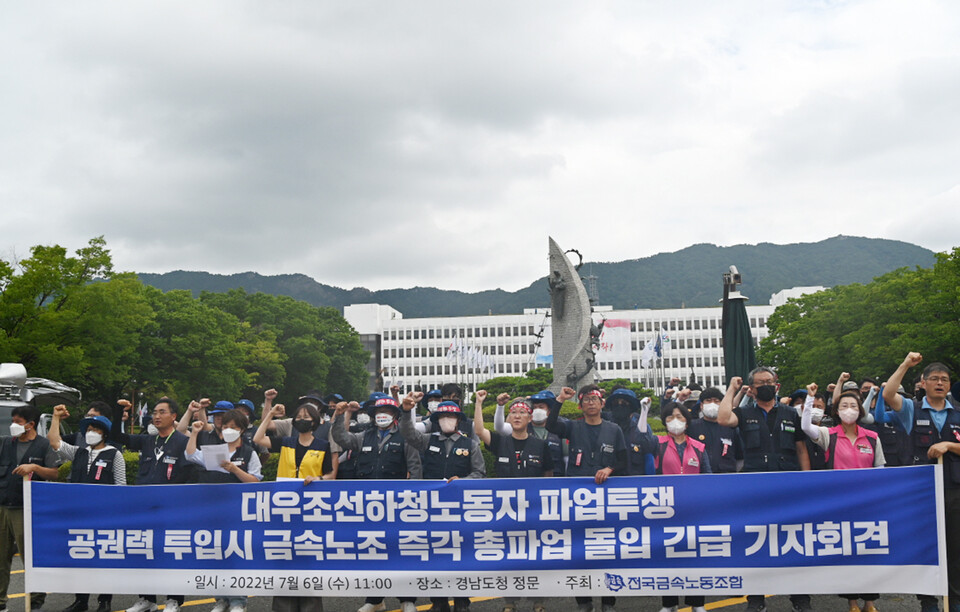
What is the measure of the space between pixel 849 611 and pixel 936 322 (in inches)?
1230

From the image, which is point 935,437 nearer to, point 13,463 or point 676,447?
point 676,447

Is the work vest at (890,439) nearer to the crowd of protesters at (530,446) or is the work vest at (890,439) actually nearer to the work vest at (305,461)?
the crowd of protesters at (530,446)

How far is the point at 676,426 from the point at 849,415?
1.43m

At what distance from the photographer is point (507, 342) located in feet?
360

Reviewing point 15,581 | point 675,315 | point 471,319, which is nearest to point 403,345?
point 471,319

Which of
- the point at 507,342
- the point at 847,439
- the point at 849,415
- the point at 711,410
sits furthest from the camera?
the point at 507,342

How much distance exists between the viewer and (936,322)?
108ft

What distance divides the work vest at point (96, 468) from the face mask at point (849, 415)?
648 centimetres

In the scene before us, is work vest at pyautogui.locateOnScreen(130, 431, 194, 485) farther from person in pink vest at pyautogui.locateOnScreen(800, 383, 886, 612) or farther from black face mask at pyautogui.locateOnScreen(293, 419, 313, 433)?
person in pink vest at pyautogui.locateOnScreen(800, 383, 886, 612)

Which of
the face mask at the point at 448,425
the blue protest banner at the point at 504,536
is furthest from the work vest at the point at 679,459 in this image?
the face mask at the point at 448,425

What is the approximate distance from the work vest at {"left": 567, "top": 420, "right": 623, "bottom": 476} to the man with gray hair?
3.39ft

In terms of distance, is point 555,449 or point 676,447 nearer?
point 676,447

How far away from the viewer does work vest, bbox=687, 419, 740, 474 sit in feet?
23.3

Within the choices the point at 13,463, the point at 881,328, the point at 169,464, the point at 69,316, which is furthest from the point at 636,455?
the point at 881,328
